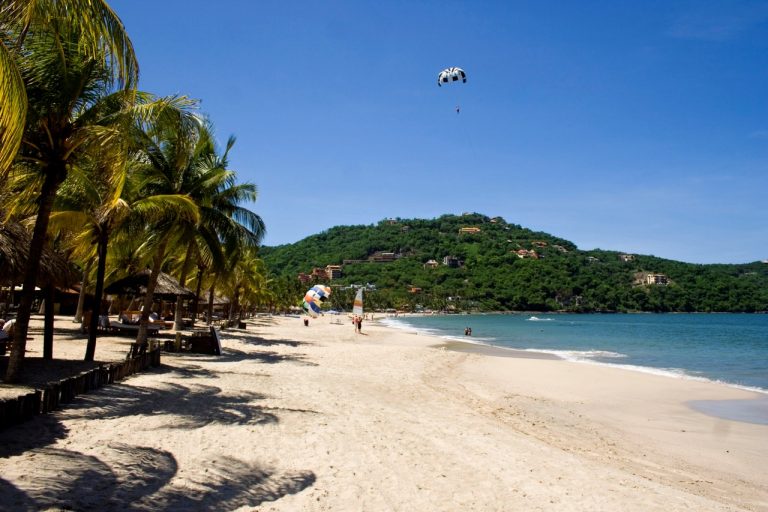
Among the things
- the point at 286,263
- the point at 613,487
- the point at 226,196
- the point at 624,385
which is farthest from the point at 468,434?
the point at 286,263

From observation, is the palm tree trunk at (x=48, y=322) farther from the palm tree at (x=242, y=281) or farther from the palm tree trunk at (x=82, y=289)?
the palm tree at (x=242, y=281)

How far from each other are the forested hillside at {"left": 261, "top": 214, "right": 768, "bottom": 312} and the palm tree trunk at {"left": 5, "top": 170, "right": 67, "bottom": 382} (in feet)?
379

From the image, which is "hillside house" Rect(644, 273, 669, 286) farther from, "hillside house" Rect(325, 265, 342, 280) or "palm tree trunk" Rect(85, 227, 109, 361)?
"palm tree trunk" Rect(85, 227, 109, 361)

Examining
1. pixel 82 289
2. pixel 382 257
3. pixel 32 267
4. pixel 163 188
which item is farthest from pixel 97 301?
pixel 382 257

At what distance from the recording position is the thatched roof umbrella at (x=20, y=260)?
33.0ft

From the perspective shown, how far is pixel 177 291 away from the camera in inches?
734

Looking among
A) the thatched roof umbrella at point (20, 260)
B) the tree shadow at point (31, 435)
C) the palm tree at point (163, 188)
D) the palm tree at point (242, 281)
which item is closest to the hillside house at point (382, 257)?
the palm tree at point (242, 281)

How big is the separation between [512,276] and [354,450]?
158m

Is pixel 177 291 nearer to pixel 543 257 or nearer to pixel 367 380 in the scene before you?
pixel 367 380

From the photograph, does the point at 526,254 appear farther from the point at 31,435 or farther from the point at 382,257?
the point at 31,435

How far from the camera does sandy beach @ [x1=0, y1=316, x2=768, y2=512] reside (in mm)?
5152

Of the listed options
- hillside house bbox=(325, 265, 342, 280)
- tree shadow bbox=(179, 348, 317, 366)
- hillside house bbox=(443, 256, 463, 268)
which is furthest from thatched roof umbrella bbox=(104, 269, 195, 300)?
hillside house bbox=(443, 256, 463, 268)

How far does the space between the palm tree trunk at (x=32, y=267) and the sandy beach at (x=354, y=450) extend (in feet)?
4.30

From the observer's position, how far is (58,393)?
719 cm
